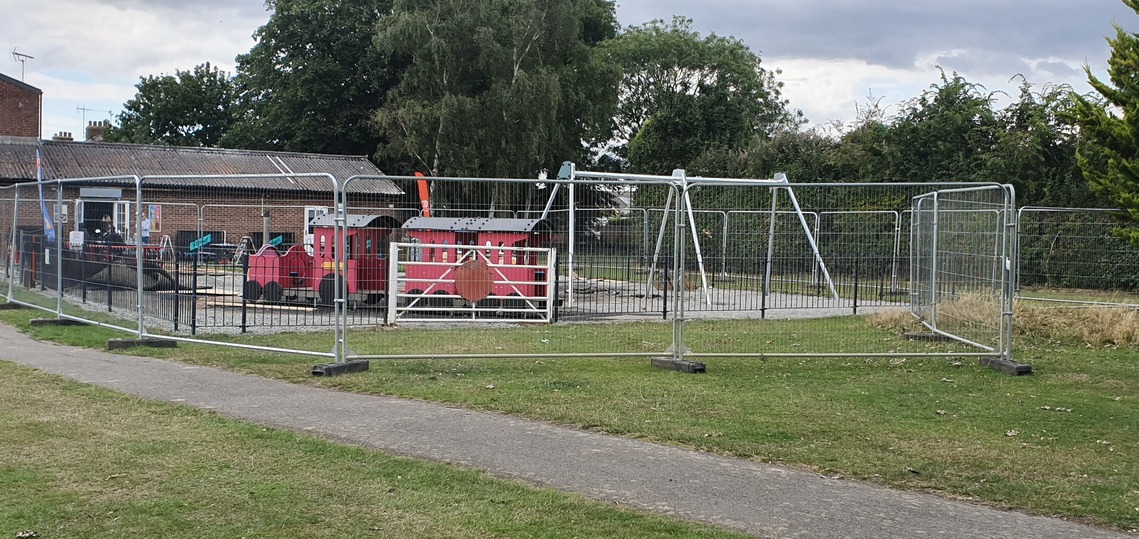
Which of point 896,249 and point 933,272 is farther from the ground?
point 896,249

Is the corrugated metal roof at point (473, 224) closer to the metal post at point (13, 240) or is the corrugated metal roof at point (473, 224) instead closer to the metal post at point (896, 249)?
the metal post at point (896, 249)

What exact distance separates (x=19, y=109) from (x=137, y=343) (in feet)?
150

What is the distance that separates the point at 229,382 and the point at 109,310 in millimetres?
5802

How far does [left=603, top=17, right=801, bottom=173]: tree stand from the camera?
57.5 metres

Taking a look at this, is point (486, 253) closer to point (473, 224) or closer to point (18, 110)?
point (473, 224)

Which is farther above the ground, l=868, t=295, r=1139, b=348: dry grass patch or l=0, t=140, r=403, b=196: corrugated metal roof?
l=0, t=140, r=403, b=196: corrugated metal roof

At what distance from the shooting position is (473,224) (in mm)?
18016

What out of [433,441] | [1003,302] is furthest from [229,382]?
[1003,302]

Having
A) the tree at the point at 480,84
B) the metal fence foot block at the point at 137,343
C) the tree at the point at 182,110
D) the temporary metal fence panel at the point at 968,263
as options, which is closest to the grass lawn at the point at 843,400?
the metal fence foot block at the point at 137,343

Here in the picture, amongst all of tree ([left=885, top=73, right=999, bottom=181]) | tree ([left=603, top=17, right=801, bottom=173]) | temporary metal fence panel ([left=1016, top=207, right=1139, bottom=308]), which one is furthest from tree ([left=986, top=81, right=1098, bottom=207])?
tree ([left=603, top=17, right=801, bottom=173])

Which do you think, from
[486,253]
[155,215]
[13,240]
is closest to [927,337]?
[486,253]

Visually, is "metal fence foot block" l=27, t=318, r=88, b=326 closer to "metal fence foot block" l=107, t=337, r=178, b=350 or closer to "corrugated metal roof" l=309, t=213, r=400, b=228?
"metal fence foot block" l=107, t=337, r=178, b=350

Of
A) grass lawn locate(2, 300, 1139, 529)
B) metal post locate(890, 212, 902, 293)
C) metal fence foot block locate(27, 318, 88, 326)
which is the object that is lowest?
grass lawn locate(2, 300, 1139, 529)

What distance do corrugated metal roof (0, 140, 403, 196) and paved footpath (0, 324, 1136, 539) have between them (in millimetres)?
27021
